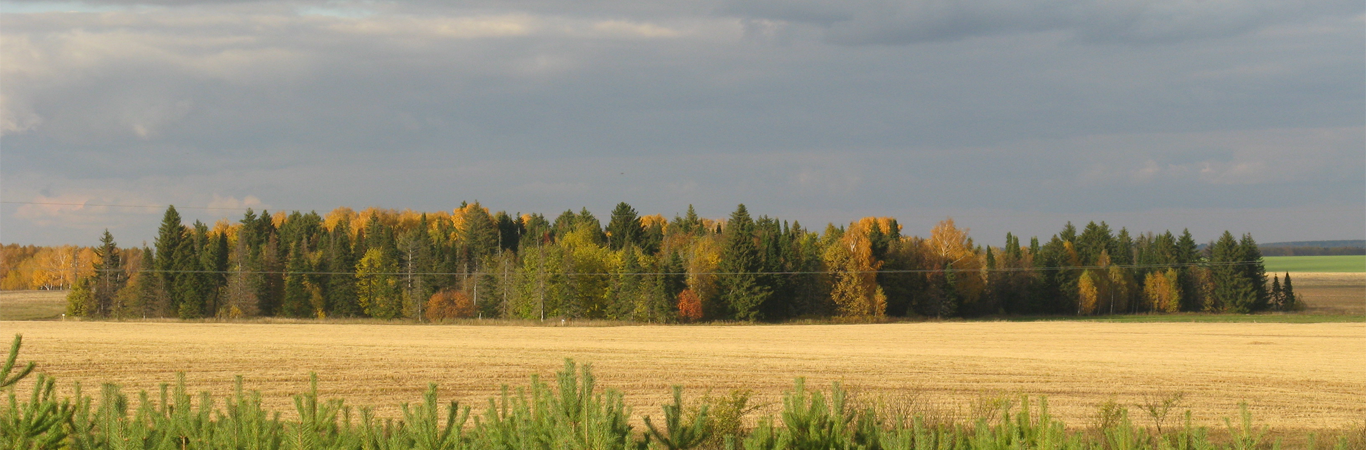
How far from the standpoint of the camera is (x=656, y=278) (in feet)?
269

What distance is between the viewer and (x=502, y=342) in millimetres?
50625

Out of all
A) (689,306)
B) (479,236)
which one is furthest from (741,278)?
(479,236)

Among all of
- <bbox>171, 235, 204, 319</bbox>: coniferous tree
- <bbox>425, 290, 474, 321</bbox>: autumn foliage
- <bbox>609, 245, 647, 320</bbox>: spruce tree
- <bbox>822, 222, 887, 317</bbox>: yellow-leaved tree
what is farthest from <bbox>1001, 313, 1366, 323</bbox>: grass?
<bbox>171, 235, 204, 319</bbox>: coniferous tree

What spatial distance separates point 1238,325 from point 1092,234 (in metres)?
53.9

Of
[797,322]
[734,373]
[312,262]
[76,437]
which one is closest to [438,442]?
[76,437]

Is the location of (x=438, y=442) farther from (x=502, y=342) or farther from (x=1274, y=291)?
(x=1274, y=291)

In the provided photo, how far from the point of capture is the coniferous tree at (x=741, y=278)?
271 feet

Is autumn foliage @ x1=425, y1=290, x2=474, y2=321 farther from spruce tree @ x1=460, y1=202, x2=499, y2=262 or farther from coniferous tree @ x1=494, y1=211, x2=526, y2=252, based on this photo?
coniferous tree @ x1=494, y1=211, x2=526, y2=252

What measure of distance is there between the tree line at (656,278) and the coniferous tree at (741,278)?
5.1 inches

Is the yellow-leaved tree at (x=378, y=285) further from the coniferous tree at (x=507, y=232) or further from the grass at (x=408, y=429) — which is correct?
the grass at (x=408, y=429)

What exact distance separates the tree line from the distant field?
5.70 meters

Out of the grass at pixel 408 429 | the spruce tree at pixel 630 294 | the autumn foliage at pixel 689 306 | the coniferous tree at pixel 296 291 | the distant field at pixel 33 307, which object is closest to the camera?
the grass at pixel 408 429

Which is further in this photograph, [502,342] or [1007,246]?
[1007,246]

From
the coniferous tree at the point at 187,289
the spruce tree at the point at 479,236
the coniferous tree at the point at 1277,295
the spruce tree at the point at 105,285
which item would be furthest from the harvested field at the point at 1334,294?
the spruce tree at the point at 105,285
